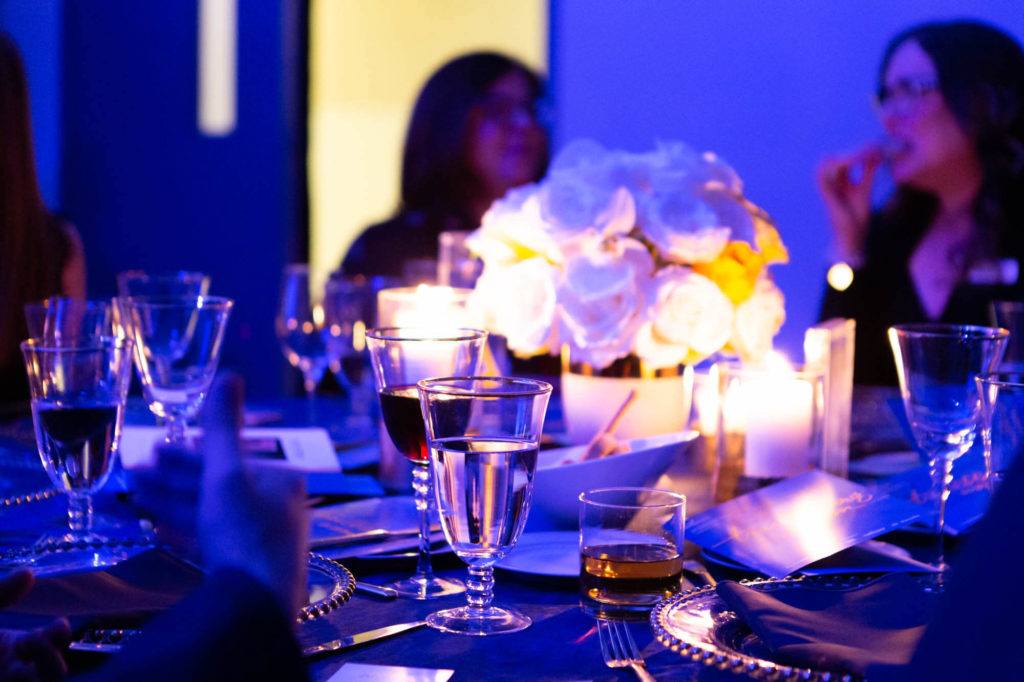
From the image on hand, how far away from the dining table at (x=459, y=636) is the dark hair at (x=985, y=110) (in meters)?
3.18

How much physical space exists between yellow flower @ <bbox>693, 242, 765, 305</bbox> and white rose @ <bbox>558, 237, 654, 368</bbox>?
99 mm

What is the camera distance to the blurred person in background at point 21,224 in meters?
2.98

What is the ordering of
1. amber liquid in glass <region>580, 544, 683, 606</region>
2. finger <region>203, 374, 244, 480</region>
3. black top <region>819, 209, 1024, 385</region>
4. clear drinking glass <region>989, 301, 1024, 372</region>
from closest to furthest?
finger <region>203, 374, 244, 480</region> → amber liquid in glass <region>580, 544, 683, 606</region> → clear drinking glass <region>989, 301, 1024, 372</region> → black top <region>819, 209, 1024, 385</region>

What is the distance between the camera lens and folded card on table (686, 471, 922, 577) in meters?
1.11

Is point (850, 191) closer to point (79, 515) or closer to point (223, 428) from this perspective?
point (79, 515)

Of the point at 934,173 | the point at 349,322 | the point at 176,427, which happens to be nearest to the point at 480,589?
the point at 176,427

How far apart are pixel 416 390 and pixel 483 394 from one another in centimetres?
20

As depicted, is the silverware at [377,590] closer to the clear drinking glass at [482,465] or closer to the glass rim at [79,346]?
the clear drinking glass at [482,465]

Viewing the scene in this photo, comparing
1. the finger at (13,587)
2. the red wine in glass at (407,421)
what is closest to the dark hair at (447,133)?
the red wine in glass at (407,421)

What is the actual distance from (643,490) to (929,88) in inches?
149

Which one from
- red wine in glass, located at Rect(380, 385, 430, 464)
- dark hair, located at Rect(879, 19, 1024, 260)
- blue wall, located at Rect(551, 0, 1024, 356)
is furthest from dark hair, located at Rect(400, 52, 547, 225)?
red wine in glass, located at Rect(380, 385, 430, 464)

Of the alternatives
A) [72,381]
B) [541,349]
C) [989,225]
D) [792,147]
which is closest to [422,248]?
[792,147]

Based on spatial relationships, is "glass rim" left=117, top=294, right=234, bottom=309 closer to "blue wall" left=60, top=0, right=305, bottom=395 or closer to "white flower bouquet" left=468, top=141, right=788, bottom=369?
"white flower bouquet" left=468, top=141, right=788, bottom=369

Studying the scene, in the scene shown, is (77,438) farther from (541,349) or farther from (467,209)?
(467,209)
